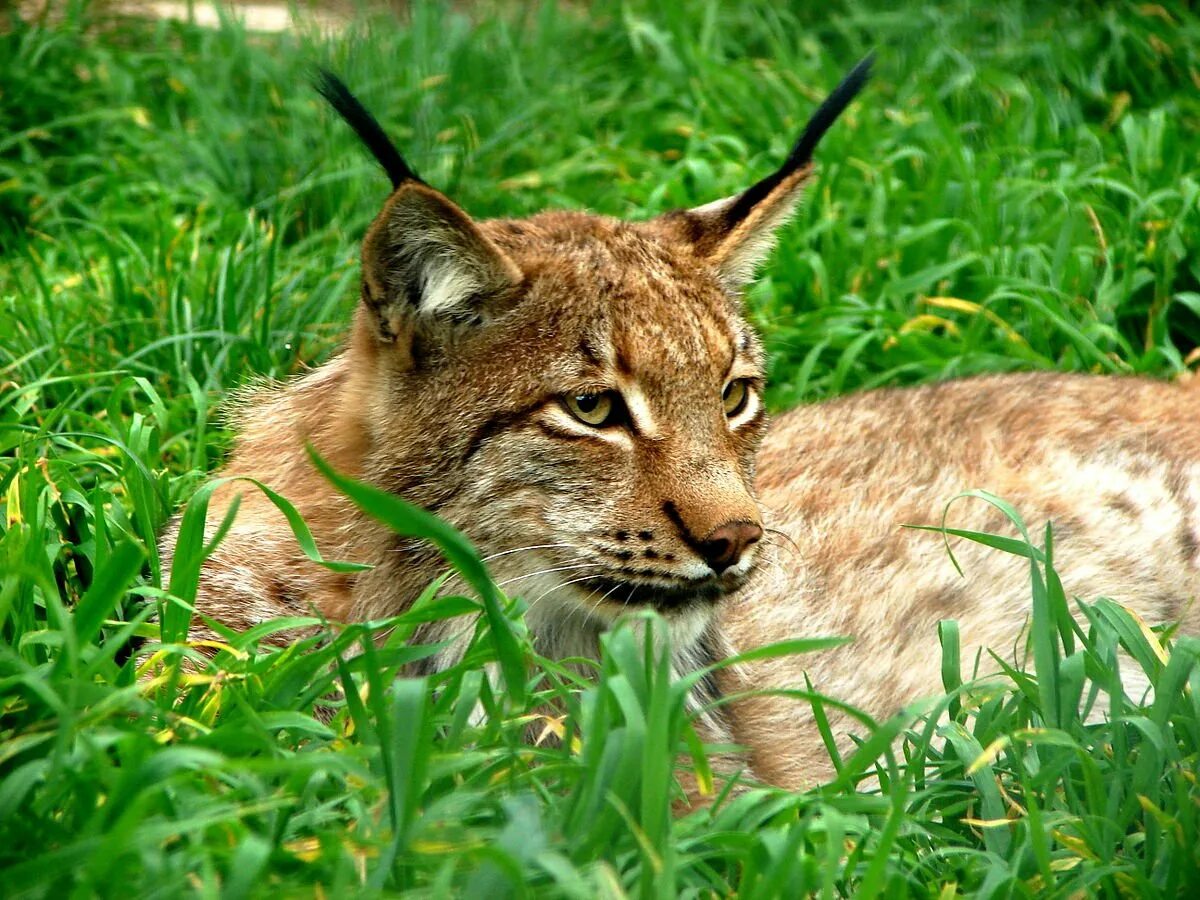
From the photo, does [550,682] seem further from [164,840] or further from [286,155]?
[286,155]

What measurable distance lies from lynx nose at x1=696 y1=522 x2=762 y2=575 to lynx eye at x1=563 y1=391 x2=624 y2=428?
15.3 inches

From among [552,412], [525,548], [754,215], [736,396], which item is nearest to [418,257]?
[552,412]

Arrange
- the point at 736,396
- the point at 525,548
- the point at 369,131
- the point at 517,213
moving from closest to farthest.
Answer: the point at 369,131, the point at 525,548, the point at 736,396, the point at 517,213

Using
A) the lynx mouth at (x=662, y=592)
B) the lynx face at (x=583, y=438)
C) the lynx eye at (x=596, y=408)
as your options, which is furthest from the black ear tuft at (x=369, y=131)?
the lynx mouth at (x=662, y=592)

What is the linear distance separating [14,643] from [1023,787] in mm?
2222

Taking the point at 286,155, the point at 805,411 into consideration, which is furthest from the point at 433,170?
the point at 805,411

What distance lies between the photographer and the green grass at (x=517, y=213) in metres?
2.91

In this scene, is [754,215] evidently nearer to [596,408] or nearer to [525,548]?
[596,408]

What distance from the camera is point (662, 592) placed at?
12.5ft

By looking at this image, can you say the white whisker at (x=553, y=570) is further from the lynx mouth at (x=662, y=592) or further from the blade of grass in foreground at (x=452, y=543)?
the blade of grass in foreground at (x=452, y=543)

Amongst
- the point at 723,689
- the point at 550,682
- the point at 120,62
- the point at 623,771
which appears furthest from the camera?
the point at 120,62

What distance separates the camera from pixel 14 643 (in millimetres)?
3598

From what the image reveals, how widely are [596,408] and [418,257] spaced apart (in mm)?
566

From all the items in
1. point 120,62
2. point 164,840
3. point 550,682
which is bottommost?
point 550,682
